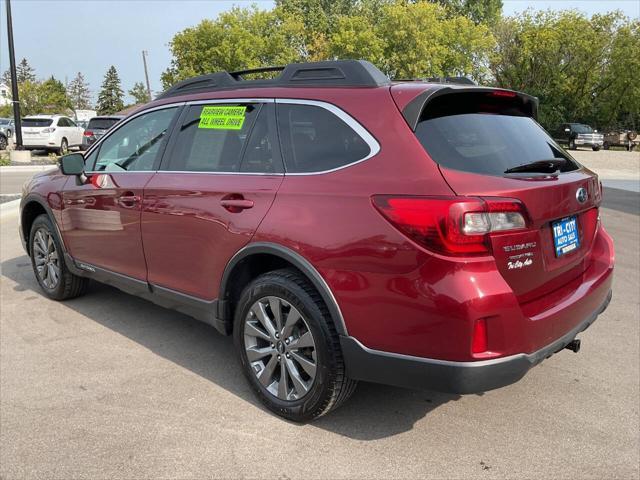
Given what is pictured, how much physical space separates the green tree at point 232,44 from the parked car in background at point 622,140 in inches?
976

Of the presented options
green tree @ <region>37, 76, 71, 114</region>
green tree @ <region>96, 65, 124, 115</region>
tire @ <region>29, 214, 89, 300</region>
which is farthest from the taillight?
green tree @ <region>96, 65, 124, 115</region>

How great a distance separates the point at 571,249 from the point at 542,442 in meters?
0.99

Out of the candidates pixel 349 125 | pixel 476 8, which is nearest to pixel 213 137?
pixel 349 125

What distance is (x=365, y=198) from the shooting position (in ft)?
8.37

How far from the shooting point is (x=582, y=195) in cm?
293

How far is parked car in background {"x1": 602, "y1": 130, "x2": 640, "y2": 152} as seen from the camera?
38469mm

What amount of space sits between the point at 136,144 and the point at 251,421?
2219 mm

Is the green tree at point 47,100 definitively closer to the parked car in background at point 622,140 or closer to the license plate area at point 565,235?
the parked car in background at point 622,140

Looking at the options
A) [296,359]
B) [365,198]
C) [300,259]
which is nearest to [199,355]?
[296,359]

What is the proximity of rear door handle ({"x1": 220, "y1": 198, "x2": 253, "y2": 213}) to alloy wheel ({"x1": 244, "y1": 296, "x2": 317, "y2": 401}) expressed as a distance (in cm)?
51

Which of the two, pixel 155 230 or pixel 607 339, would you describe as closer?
pixel 155 230

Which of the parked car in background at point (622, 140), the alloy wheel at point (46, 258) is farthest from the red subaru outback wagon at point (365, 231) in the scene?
the parked car in background at point (622, 140)

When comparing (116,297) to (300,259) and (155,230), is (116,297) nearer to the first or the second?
(155,230)

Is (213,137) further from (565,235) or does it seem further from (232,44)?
(232,44)
